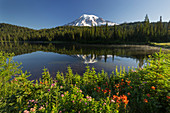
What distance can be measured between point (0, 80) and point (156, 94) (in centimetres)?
772

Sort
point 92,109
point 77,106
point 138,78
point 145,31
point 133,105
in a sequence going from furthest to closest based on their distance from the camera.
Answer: point 145,31
point 138,78
point 133,105
point 77,106
point 92,109

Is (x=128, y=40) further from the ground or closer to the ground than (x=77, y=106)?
further from the ground

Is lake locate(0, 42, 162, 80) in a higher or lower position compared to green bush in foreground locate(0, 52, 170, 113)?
lower

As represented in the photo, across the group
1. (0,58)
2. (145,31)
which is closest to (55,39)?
(145,31)

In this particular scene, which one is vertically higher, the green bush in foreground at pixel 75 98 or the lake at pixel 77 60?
the green bush in foreground at pixel 75 98

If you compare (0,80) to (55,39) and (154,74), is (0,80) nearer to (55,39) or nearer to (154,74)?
(154,74)

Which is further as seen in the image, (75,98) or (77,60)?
(77,60)

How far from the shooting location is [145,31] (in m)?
87.4

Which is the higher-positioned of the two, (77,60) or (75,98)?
(75,98)

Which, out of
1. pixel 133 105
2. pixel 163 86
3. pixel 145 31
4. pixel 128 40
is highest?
pixel 145 31

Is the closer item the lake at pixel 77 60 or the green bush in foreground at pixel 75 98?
the green bush in foreground at pixel 75 98

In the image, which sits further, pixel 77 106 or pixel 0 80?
pixel 0 80

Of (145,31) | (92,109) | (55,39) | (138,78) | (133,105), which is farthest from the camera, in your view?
(55,39)

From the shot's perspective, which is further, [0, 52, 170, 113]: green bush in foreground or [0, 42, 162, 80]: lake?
[0, 42, 162, 80]: lake
